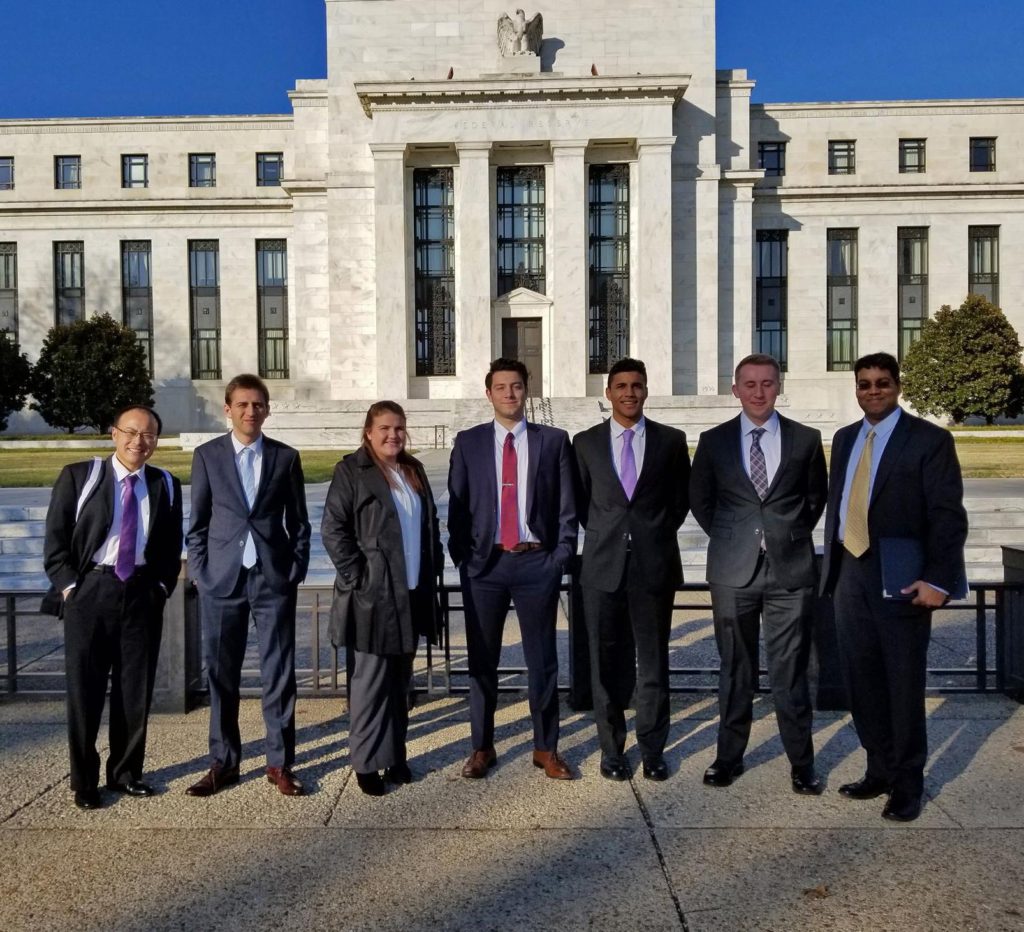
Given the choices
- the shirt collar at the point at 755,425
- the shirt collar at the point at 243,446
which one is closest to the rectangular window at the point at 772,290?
the shirt collar at the point at 755,425

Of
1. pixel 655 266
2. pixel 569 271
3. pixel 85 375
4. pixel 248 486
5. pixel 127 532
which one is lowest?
pixel 127 532

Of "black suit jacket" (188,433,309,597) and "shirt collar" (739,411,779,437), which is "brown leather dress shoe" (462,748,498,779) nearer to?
"black suit jacket" (188,433,309,597)

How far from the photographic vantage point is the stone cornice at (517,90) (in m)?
34.5

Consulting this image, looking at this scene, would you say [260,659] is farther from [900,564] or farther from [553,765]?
[900,564]

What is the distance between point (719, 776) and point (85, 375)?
35736 millimetres

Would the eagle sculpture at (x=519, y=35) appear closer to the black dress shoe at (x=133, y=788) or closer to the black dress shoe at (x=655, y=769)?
the black dress shoe at (x=655, y=769)

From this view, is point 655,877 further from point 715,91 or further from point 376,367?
point 715,91

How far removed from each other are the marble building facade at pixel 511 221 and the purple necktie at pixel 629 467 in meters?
26.2

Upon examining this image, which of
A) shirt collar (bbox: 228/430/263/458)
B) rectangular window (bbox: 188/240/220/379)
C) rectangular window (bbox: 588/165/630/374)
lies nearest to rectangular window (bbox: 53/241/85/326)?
rectangular window (bbox: 188/240/220/379)

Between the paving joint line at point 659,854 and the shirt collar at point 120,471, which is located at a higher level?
the shirt collar at point 120,471

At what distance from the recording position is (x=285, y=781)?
5.04m

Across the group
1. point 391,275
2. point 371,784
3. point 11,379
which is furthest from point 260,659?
point 11,379

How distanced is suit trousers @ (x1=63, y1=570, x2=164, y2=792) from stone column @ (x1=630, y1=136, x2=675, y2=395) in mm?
31529

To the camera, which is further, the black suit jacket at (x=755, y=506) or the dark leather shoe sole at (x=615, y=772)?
the dark leather shoe sole at (x=615, y=772)
